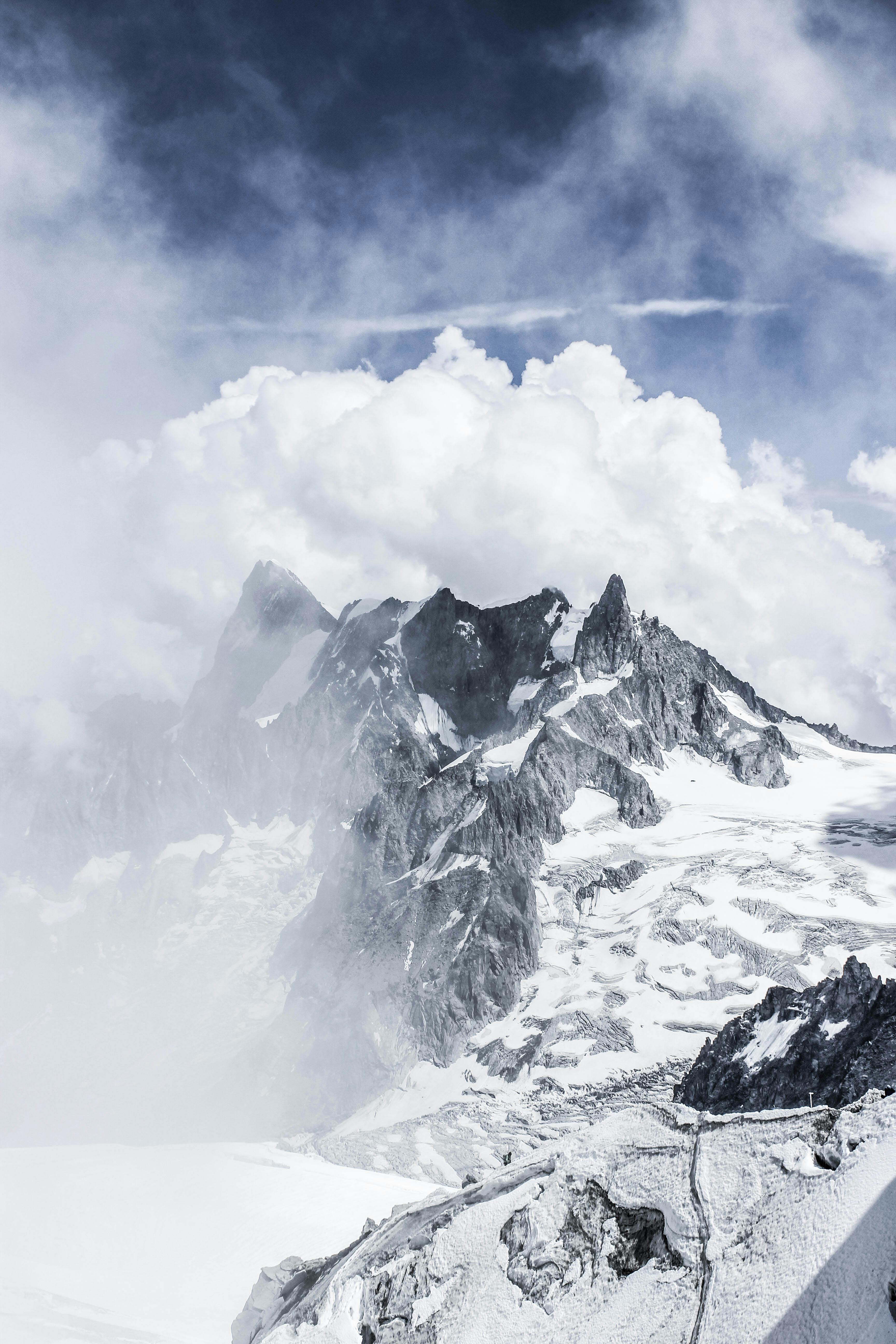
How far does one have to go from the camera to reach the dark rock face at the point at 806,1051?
113 metres

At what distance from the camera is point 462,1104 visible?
194 metres

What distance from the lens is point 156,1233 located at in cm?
8781

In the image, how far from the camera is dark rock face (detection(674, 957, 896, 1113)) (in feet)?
371

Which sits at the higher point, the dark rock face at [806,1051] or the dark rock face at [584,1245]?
the dark rock face at [806,1051]

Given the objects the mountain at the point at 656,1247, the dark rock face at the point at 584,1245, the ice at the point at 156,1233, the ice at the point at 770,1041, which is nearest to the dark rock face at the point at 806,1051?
the ice at the point at 770,1041

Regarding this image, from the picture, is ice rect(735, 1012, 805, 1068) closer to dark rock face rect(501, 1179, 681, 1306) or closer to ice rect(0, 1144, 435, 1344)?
ice rect(0, 1144, 435, 1344)

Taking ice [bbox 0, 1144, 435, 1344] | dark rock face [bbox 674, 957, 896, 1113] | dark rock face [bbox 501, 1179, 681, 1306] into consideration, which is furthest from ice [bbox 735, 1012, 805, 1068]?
dark rock face [bbox 501, 1179, 681, 1306]

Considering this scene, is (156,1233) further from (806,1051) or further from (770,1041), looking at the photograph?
(770,1041)

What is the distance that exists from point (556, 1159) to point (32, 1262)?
250 ft

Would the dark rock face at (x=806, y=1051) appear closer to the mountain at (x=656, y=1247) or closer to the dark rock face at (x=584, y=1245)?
the mountain at (x=656, y=1247)

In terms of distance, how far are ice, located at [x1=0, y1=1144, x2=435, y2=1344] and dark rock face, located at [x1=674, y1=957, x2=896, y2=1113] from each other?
5221cm

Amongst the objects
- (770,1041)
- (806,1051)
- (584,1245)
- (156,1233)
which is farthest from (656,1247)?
(770,1041)

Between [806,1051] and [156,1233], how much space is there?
291ft

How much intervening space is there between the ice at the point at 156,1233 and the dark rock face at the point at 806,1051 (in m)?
52.2
